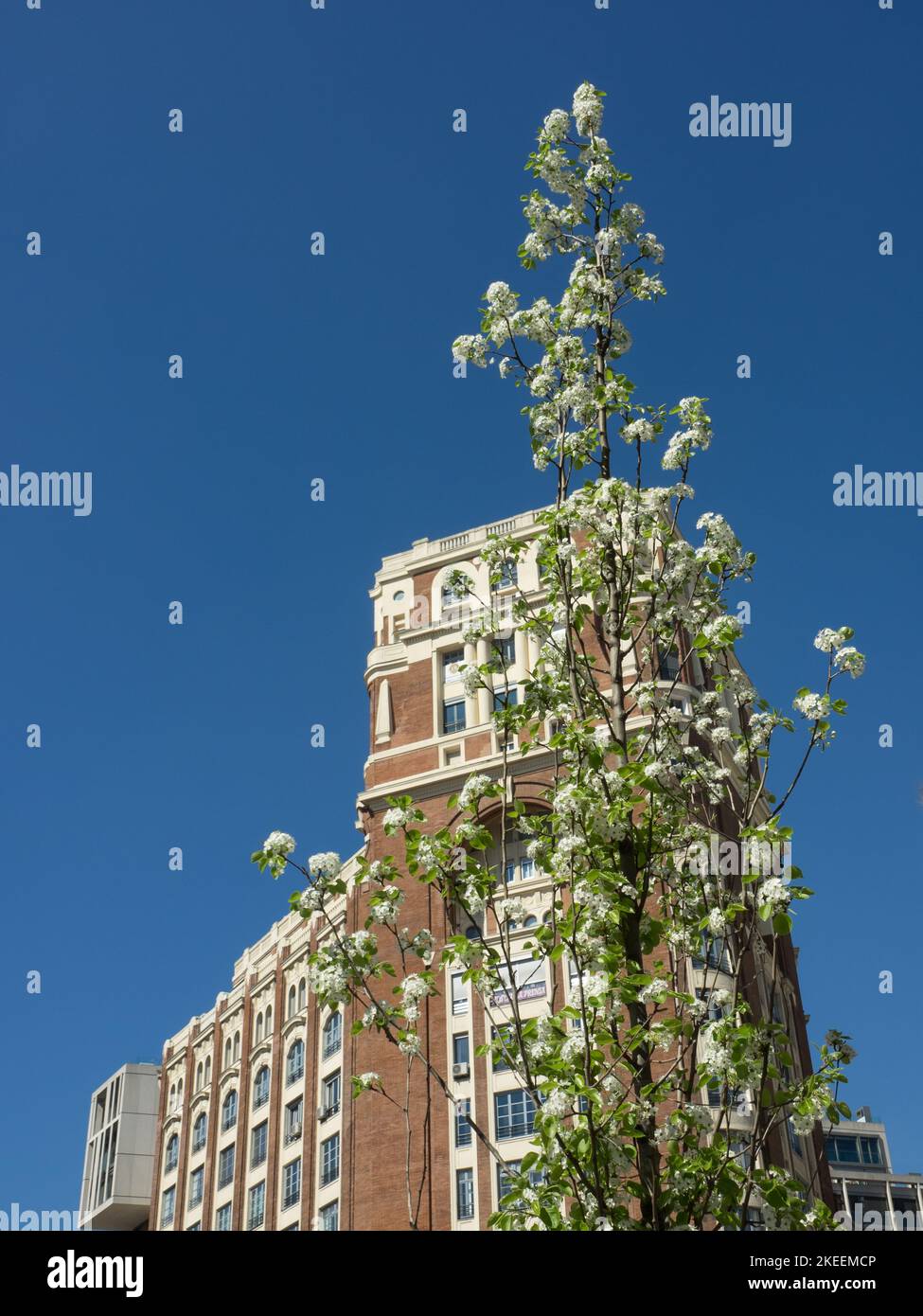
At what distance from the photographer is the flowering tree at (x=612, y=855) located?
11828 mm

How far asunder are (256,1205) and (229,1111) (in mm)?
7320

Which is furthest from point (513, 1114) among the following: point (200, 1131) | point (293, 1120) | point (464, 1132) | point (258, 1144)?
point (200, 1131)

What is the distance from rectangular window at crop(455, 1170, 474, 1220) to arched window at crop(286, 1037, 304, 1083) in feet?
57.8

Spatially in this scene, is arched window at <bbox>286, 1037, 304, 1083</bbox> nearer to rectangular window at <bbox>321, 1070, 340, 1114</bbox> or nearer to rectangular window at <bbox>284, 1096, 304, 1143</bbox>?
rectangular window at <bbox>284, 1096, 304, 1143</bbox>

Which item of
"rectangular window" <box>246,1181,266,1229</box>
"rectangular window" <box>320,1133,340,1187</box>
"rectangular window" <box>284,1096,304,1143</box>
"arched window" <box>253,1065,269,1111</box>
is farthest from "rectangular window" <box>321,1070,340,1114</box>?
"arched window" <box>253,1065,269,1111</box>

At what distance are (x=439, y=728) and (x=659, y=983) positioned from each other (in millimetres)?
41477

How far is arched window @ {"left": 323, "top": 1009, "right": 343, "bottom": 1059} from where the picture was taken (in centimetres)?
5872

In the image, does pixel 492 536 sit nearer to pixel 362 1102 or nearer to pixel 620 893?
pixel 620 893

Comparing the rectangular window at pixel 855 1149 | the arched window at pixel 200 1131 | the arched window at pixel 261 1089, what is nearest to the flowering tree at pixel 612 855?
the arched window at pixel 261 1089

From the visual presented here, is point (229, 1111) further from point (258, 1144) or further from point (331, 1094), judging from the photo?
point (331, 1094)

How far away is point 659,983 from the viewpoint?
11938 millimetres

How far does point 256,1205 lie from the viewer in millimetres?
60938
